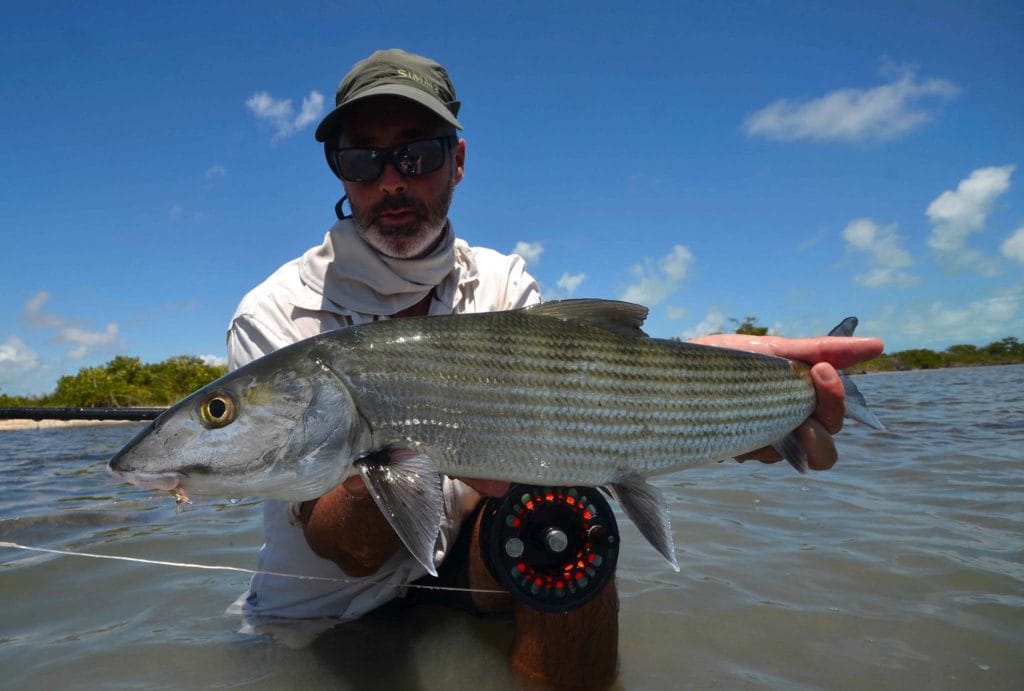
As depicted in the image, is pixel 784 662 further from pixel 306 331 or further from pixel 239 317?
pixel 239 317

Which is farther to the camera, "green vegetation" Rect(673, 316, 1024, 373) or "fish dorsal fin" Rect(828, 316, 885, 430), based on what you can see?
"green vegetation" Rect(673, 316, 1024, 373)

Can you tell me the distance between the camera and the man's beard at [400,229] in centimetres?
364

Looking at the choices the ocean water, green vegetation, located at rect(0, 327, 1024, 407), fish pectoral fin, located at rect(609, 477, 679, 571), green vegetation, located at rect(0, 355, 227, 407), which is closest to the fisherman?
the ocean water

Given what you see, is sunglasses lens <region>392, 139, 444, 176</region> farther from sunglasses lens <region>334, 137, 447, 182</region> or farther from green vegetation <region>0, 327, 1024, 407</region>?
green vegetation <region>0, 327, 1024, 407</region>

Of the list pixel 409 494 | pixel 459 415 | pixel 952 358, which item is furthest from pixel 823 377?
pixel 952 358

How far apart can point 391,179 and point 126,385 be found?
1276 inches

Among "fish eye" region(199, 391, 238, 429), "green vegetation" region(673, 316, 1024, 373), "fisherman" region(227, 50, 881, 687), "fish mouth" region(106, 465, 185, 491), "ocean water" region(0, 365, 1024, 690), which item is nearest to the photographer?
"fish mouth" region(106, 465, 185, 491)

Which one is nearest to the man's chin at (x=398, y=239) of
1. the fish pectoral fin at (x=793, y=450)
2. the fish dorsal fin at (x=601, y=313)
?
the fish dorsal fin at (x=601, y=313)

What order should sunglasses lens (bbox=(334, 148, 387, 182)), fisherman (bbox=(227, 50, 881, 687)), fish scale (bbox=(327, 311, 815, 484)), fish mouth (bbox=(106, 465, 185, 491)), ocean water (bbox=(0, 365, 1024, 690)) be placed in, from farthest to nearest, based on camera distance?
1. sunglasses lens (bbox=(334, 148, 387, 182))
2. fisherman (bbox=(227, 50, 881, 687))
3. ocean water (bbox=(0, 365, 1024, 690))
4. fish scale (bbox=(327, 311, 815, 484))
5. fish mouth (bbox=(106, 465, 185, 491))

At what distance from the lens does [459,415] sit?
244 centimetres

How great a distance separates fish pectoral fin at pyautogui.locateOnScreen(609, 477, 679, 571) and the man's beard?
1.83m

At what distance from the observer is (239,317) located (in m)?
3.48

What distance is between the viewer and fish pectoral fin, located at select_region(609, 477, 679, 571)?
2594 millimetres

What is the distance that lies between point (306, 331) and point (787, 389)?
2.52m
